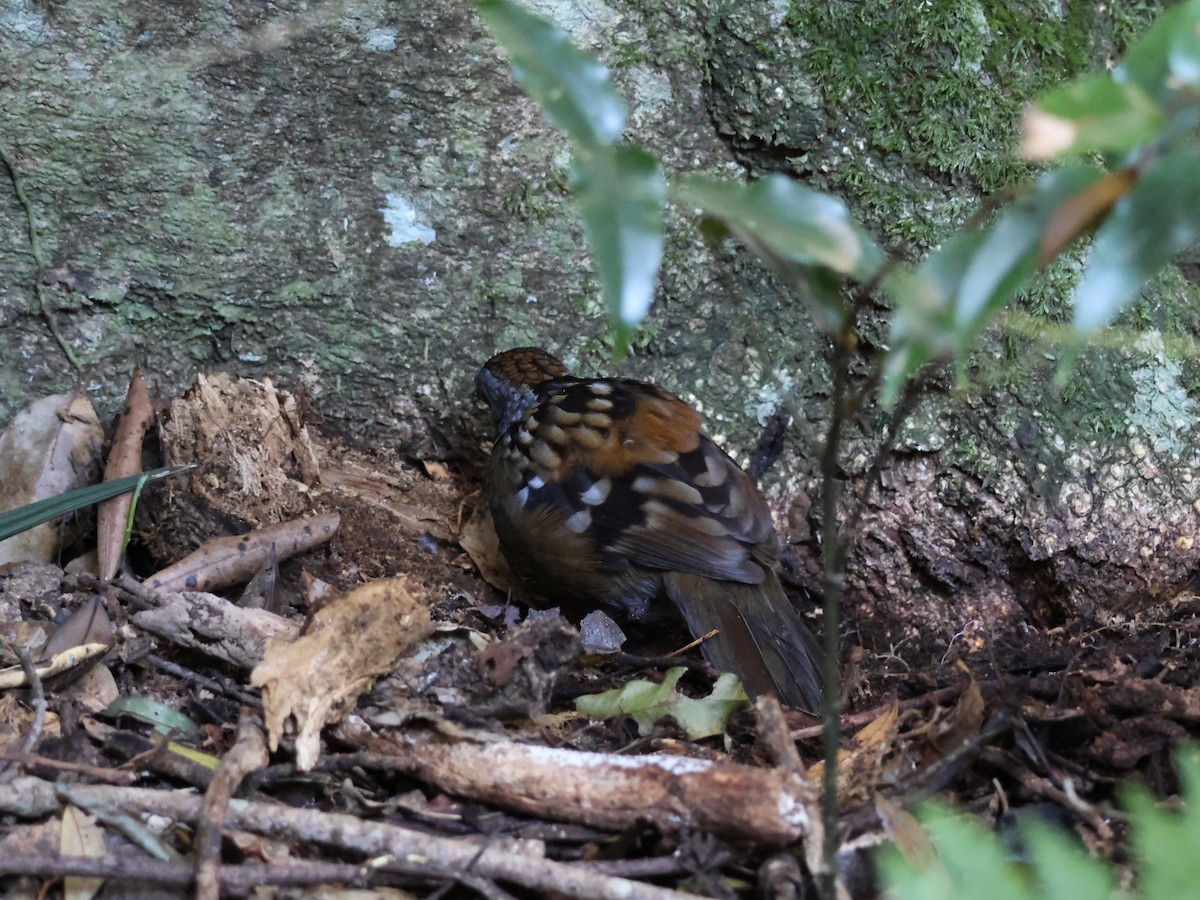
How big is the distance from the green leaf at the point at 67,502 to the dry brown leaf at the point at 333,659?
93cm

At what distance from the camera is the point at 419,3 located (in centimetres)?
337

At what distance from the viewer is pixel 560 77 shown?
126 centimetres

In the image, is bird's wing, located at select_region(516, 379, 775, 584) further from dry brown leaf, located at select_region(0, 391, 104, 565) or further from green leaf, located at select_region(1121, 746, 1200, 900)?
green leaf, located at select_region(1121, 746, 1200, 900)

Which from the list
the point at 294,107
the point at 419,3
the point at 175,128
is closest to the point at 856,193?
the point at 419,3

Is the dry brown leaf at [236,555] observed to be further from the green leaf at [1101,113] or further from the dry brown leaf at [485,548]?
the green leaf at [1101,113]

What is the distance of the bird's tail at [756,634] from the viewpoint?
301 cm

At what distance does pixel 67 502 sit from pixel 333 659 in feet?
3.37

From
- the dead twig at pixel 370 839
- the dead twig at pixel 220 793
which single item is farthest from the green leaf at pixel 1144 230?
the dead twig at pixel 220 793

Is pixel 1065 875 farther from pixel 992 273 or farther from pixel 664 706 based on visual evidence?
pixel 664 706

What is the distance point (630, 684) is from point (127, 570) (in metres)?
1.52

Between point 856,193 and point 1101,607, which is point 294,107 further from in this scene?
point 1101,607

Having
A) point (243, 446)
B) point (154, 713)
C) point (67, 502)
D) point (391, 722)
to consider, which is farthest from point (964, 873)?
point (243, 446)

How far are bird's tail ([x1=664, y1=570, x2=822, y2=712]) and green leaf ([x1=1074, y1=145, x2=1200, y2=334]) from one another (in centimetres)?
197

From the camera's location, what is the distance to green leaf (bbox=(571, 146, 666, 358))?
1.16 meters
